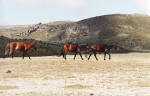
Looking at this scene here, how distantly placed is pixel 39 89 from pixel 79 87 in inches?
77.1

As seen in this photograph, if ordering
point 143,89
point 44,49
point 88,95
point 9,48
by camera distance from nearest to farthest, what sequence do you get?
1. point 88,95
2. point 143,89
3. point 9,48
4. point 44,49

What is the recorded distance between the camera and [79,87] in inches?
684

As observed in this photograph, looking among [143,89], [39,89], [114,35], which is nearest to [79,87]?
[39,89]

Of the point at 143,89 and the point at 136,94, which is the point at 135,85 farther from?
the point at 136,94

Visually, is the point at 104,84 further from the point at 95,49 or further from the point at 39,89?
the point at 95,49

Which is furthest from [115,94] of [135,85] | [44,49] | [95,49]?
[44,49]

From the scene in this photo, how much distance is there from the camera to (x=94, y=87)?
17.5 meters

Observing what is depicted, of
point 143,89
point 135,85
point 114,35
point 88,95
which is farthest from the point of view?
point 114,35

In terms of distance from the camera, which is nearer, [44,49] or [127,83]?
[127,83]

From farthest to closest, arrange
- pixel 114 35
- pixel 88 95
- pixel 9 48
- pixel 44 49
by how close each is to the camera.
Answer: pixel 114 35 → pixel 44 49 → pixel 9 48 → pixel 88 95

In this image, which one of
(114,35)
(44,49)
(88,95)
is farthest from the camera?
(114,35)

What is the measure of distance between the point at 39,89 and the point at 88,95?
292 centimetres

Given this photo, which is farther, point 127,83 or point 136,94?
point 127,83

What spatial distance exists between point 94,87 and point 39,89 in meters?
2.69
